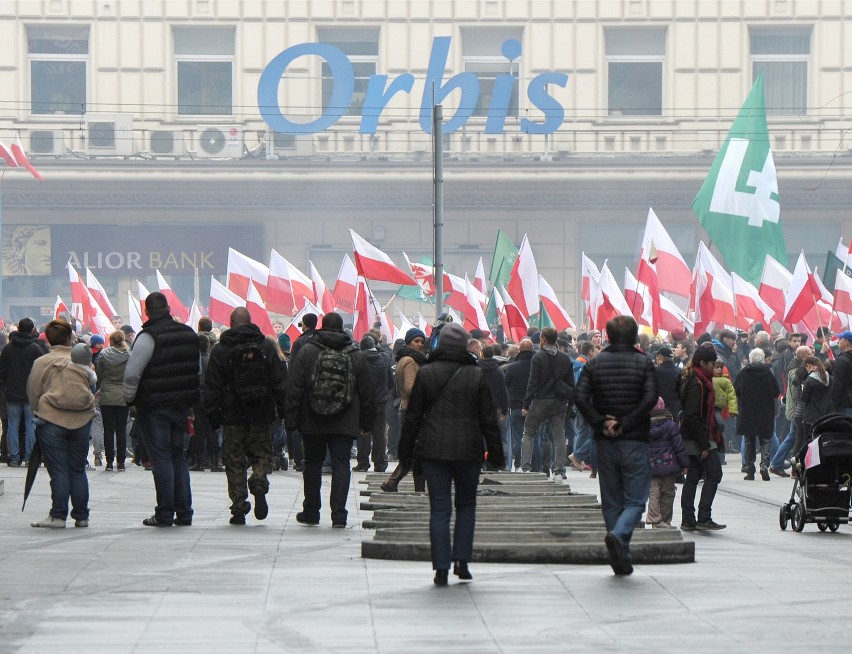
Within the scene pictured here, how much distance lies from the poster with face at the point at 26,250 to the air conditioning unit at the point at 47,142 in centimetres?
177

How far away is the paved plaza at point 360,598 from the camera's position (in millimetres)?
7973

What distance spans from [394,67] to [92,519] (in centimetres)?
2898

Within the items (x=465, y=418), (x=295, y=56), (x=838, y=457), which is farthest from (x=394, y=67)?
(x=465, y=418)

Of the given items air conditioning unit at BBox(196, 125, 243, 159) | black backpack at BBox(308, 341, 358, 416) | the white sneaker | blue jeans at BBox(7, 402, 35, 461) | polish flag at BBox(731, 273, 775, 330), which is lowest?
the white sneaker

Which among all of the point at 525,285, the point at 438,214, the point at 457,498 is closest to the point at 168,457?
the point at 457,498

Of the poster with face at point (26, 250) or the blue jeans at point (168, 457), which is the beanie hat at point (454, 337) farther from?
the poster with face at point (26, 250)

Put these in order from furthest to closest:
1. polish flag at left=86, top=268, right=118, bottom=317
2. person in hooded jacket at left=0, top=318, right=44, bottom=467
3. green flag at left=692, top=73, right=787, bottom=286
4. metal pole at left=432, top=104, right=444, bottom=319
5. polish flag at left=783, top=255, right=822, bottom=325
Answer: polish flag at left=86, top=268, right=118, bottom=317 → green flag at left=692, top=73, right=787, bottom=286 → polish flag at left=783, top=255, right=822, bottom=325 → metal pole at left=432, top=104, right=444, bottom=319 → person in hooded jacket at left=0, top=318, right=44, bottom=467

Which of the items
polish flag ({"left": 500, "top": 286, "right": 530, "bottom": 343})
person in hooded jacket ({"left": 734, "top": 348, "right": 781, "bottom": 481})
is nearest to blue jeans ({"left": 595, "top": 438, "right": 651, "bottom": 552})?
person in hooded jacket ({"left": 734, "top": 348, "right": 781, "bottom": 481})

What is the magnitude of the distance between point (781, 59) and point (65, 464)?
1256 inches

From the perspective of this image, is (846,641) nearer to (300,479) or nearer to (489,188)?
(300,479)

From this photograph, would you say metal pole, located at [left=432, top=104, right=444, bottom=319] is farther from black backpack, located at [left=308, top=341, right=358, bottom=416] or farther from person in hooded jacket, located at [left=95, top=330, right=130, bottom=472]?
black backpack, located at [left=308, top=341, right=358, bottom=416]

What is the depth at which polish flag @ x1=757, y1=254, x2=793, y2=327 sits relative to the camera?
26.7 meters

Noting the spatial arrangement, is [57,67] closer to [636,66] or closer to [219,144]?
[219,144]

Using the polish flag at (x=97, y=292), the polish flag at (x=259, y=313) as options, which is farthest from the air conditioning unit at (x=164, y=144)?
the polish flag at (x=259, y=313)
